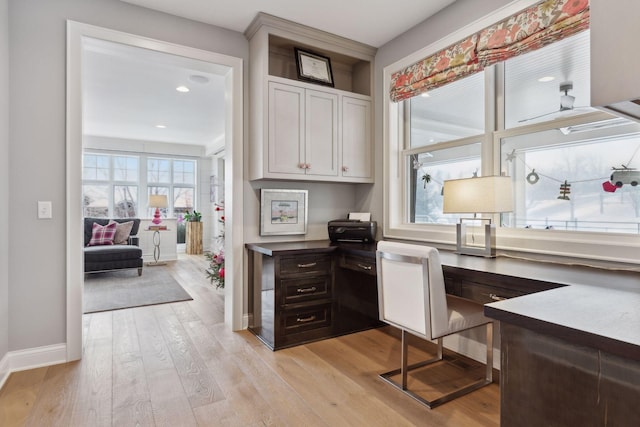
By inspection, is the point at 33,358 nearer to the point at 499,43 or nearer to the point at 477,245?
the point at 477,245

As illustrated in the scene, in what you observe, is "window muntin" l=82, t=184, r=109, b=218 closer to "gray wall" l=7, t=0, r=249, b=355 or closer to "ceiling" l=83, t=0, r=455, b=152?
"ceiling" l=83, t=0, r=455, b=152

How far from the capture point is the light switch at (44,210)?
2420 mm

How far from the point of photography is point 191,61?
295 cm

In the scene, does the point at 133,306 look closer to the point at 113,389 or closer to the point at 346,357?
the point at 113,389

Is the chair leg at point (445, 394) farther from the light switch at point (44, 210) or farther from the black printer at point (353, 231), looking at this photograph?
the light switch at point (44, 210)

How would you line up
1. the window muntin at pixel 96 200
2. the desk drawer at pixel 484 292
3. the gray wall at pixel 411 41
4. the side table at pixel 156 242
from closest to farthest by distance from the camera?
the desk drawer at pixel 484 292
the gray wall at pixel 411 41
the side table at pixel 156 242
the window muntin at pixel 96 200

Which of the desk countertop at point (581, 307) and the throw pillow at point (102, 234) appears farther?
the throw pillow at point (102, 234)

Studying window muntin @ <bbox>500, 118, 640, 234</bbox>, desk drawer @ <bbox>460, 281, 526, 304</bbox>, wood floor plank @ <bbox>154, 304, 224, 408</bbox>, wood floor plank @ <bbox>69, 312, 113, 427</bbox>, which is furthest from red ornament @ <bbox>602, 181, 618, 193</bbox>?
wood floor plank @ <bbox>69, 312, 113, 427</bbox>

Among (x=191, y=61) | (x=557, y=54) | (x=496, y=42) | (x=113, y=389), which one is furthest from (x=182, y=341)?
(x=557, y=54)

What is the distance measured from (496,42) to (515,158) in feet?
2.48

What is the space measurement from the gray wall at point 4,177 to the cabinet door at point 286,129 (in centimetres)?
171

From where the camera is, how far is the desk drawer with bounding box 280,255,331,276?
2750mm

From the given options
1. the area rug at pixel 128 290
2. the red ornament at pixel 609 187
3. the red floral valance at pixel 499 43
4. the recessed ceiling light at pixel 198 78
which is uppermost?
the recessed ceiling light at pixel 198 78

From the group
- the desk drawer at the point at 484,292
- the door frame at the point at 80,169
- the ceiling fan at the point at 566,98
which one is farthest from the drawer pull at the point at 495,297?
the door frame at the point at 80,169
